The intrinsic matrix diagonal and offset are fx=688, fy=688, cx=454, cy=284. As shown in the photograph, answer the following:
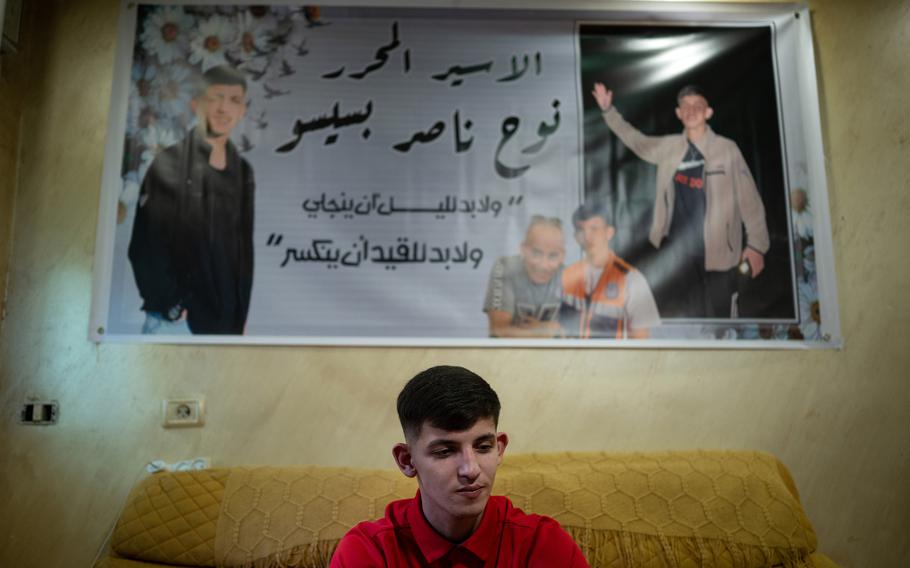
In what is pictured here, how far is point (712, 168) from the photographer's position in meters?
2.45

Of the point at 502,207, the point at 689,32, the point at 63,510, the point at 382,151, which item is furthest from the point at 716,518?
the point at 63,510

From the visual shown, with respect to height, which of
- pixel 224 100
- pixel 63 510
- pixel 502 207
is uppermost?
pixel 224 100

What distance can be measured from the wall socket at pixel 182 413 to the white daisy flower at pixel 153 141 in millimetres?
822

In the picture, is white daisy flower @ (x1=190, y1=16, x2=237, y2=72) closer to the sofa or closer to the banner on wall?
the banner on wall

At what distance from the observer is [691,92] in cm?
251

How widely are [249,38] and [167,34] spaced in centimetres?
30

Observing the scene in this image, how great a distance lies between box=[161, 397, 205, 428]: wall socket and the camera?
7.32 ft

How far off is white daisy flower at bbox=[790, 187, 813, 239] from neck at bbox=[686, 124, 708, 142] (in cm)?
37

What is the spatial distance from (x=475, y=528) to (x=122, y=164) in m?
1.87

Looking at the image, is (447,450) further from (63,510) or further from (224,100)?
(224,100)

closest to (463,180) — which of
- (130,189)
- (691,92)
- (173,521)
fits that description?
(691,92)

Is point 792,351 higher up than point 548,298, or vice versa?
point 548,298

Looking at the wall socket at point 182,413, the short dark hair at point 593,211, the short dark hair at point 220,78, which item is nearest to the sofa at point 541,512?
the wall socket at point 182,413

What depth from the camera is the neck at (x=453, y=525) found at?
1.25 meters
